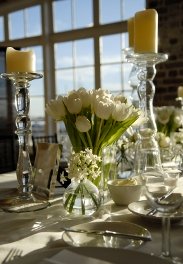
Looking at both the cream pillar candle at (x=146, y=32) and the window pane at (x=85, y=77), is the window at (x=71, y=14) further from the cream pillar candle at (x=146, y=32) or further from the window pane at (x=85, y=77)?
the cream pillar candle at (x=146, y=32)

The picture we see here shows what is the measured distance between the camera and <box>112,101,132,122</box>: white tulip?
40.3 inches

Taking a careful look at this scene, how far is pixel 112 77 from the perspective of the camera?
14.3 ft

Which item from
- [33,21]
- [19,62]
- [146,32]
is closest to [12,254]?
[19,62]

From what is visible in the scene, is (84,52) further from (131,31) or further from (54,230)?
(54,230)

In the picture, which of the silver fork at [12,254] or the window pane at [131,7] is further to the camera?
the window pane at [131,7]

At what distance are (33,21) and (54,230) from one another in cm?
451

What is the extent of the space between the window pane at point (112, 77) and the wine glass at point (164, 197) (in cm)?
358

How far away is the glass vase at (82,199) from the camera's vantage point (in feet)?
3.14

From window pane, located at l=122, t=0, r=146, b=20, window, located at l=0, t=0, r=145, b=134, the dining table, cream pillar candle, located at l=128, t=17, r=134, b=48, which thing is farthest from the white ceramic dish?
window pane, located at l=122, t=0, r=146, b=20

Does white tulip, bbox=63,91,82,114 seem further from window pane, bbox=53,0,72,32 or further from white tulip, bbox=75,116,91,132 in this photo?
window pane, bbox=53,0,72,32

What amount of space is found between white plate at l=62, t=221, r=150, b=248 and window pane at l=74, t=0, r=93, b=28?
3956mm

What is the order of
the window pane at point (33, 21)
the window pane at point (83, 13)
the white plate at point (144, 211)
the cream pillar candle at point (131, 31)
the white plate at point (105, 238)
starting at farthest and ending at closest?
1. the window pane at point (33, 21)
2. the window pane at point (83, 13)
3. the cream pillar candle at point (131, 31)
4. the white plate at point (144, 211)
5. the white plate at point (105, 238)

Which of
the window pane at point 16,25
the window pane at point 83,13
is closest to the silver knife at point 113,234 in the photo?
the window pane at point 83,13

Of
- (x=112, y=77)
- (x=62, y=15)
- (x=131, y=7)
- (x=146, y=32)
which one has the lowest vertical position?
(x=146, y=32)
